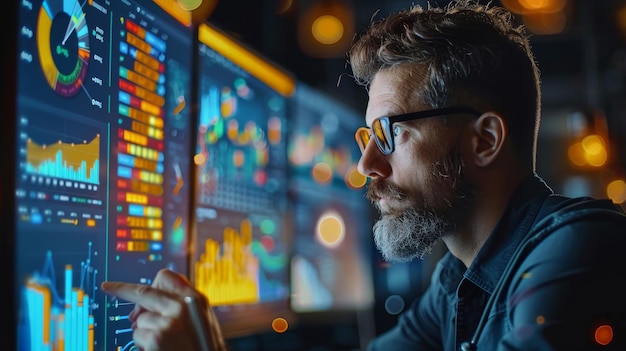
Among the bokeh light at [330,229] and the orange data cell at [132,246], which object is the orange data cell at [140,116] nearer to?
the orange data cell at [132,246]

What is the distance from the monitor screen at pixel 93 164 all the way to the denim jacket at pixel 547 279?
1.95 feet

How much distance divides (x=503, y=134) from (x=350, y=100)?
50.0 inches

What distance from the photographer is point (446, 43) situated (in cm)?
143

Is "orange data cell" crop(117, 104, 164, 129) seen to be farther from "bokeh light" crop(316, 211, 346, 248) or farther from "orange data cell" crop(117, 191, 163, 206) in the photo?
"bokeh light" crop(316, 211, 346, 248)

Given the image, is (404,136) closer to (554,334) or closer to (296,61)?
(554,334)

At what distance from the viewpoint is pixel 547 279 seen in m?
1.10

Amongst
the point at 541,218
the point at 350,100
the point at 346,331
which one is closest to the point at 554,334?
the point at 541,218

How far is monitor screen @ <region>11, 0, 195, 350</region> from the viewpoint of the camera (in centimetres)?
89

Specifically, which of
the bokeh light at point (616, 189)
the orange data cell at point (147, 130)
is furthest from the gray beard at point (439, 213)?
the bokeh light at point (616, 189)

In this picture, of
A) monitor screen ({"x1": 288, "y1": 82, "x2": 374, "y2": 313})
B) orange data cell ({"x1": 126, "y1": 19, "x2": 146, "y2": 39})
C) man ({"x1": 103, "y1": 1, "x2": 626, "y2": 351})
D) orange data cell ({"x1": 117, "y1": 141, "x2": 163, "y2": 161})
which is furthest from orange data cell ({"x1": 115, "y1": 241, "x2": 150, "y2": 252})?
monitor screen ({"x1": 288, "y1": 82, "x2": 374, "y2": 313})

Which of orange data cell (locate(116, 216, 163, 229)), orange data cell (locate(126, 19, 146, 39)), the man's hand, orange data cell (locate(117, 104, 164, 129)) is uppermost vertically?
orange data cell (locate(126, 19, 146, 39))

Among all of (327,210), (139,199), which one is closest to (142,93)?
(139,199)

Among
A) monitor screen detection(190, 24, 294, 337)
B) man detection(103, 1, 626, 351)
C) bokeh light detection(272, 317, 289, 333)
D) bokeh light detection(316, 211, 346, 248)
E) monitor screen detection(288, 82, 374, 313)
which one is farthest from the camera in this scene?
bokeh light detection(316, 211, 346, 248)

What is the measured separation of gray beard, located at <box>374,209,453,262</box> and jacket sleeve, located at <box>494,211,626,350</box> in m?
0.26
